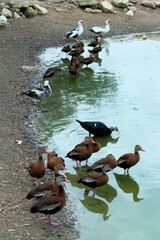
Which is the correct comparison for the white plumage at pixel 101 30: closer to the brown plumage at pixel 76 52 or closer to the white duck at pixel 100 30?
the white duck at pixel 100 30

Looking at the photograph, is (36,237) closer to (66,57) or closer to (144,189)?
(144,189)

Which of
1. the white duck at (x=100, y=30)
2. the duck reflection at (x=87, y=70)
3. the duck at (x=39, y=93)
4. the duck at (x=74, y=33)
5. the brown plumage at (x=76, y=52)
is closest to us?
the duck at (x=39, y=93)

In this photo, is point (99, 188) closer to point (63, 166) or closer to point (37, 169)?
point (63, 166)

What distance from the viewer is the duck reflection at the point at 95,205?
8.72 m

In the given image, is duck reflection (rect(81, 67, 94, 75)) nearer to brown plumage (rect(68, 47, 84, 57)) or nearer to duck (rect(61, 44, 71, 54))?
brown plumage (rect(68, 47, 84, 57))

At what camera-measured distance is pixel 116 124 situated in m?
12.6

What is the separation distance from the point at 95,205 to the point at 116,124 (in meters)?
3.95

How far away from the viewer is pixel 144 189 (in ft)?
31.2

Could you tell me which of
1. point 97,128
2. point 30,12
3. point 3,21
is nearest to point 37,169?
point 97,128

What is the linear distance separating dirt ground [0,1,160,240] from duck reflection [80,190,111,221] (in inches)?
14.0

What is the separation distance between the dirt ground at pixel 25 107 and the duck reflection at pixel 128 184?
4.32 ft

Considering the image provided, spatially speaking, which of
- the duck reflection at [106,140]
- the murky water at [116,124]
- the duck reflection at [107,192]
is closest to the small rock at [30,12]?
the murky water at [116,124]

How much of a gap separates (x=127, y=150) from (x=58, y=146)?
1490 mm

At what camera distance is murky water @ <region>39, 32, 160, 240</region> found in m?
8.49
